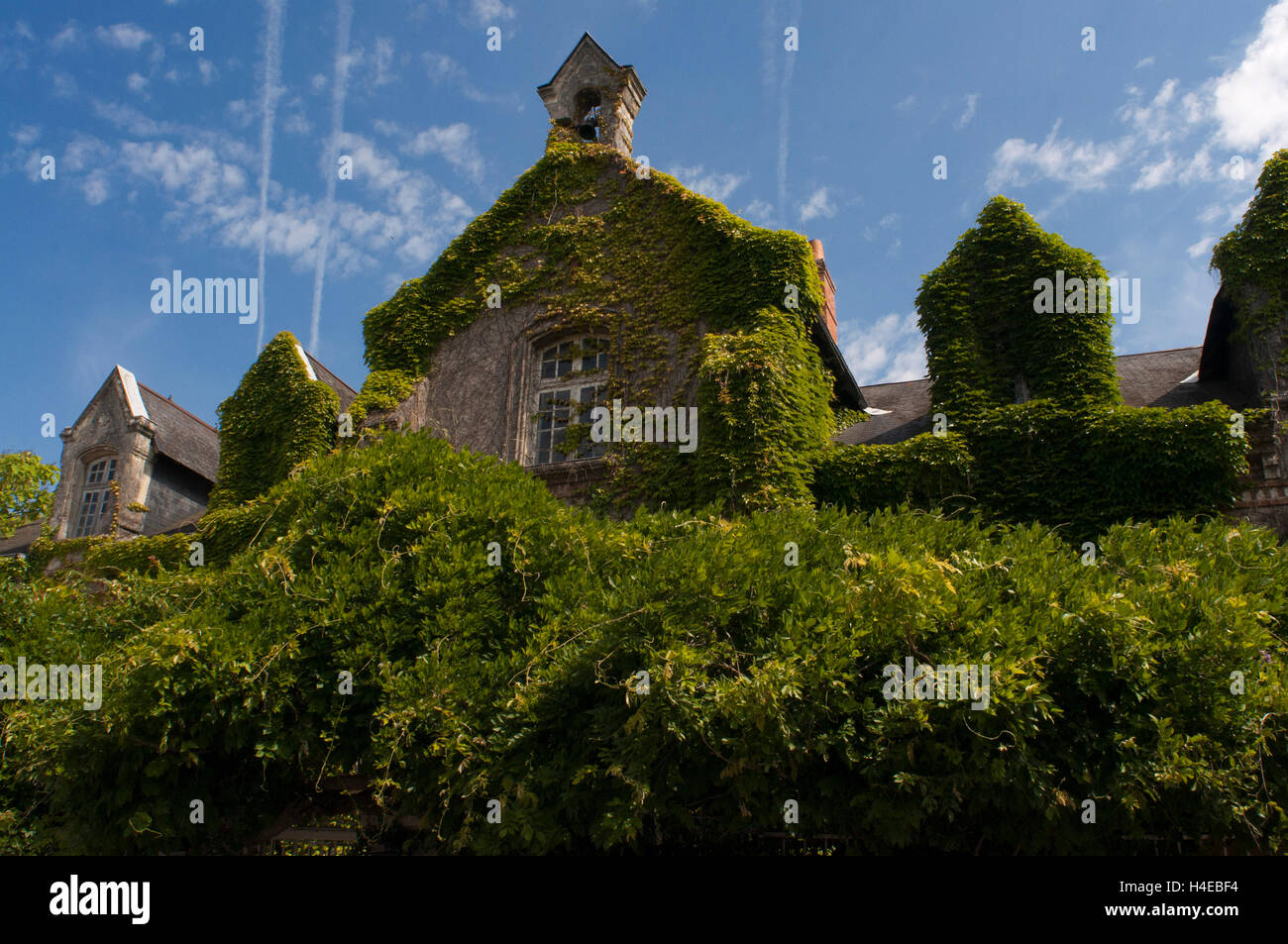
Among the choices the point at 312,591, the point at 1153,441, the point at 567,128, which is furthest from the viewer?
the point at 567,128

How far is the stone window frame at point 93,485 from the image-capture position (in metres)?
20.2

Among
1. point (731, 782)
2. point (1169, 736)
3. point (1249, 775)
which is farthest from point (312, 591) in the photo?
point (1249, 775)

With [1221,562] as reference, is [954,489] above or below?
above

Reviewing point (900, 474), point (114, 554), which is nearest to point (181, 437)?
point (114, 554)

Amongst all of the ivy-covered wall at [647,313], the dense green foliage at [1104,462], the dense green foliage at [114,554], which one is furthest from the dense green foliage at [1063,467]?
the dense green foliage at [114,554]

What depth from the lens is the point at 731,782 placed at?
255 inches

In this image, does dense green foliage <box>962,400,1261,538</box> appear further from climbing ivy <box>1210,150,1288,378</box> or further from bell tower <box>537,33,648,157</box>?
bell tower <box>537,33,648,157</box>

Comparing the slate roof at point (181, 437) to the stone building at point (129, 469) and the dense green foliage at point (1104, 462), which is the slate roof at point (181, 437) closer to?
the stone building at point (129, 469)

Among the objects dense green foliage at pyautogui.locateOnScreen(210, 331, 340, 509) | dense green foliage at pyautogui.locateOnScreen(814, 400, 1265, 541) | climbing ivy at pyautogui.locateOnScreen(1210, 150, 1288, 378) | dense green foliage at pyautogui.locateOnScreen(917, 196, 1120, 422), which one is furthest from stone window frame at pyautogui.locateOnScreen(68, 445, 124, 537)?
climbing ivy at pyautogui.locateOnScreen(1210, 150, 1288, 378)

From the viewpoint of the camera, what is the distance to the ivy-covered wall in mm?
12555

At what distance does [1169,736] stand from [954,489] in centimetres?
632

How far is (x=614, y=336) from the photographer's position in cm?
1491

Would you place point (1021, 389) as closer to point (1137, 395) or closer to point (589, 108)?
point (1137, 395)
